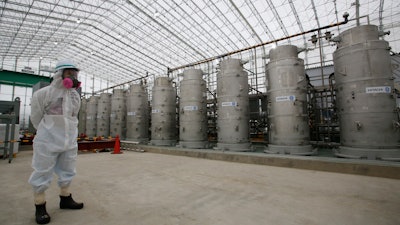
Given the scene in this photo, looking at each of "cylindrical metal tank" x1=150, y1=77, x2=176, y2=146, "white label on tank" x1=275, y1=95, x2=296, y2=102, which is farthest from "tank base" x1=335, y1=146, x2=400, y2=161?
"cylindrical metal tank" x1=150, y1=77, x2=176, y2=146

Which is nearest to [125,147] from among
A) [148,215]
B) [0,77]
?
[148,215]

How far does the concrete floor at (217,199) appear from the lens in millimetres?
2119

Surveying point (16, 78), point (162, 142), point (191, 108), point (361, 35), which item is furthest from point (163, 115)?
point (16, 78)

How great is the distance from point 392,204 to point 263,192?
1.56m

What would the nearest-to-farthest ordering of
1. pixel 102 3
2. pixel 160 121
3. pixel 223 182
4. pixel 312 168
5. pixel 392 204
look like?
pixel 392 204, pixel 223 182, pixel 312 168, pixel 160 121, pixel 102 3

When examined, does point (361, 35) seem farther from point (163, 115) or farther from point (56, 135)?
point (163, 115)

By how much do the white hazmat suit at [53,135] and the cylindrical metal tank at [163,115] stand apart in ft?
20.8

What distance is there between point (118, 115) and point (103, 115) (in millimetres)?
2057

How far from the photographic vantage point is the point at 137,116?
10.4 metres

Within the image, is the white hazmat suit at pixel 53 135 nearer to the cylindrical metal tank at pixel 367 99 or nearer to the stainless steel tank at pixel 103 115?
the cylindrical metal tank at pixel 367 99

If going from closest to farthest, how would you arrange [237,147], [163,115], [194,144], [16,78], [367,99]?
[367,99] → [237,147] → [194,144] → [163,115] → [16,78]

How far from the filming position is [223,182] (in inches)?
140

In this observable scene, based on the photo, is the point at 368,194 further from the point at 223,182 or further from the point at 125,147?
the point at 125,147

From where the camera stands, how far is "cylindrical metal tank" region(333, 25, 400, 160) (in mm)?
4508
